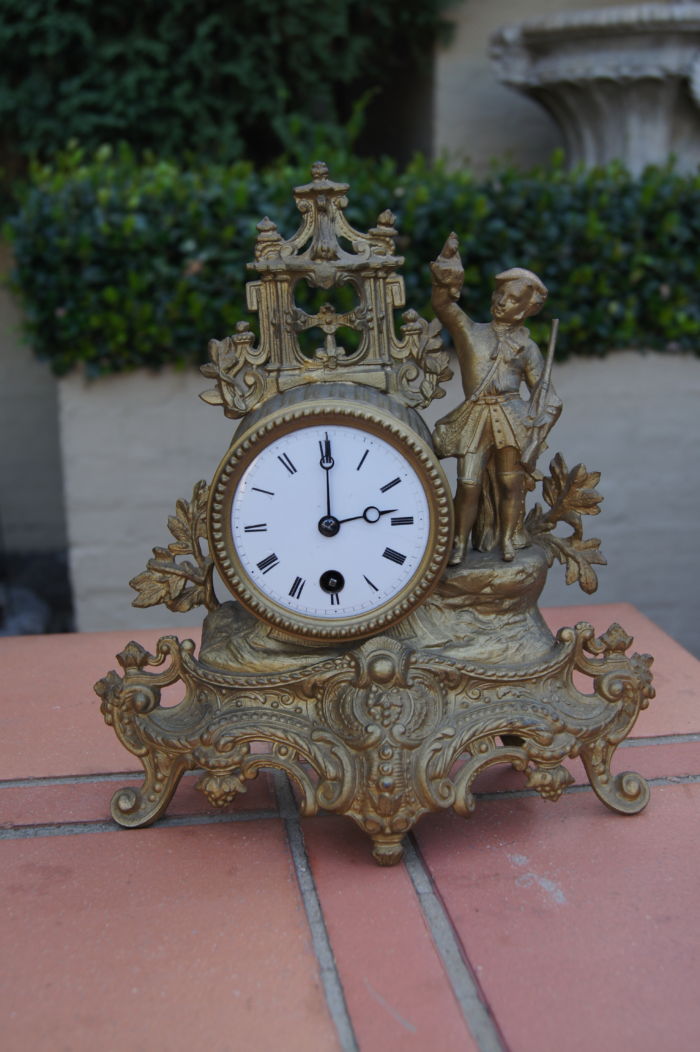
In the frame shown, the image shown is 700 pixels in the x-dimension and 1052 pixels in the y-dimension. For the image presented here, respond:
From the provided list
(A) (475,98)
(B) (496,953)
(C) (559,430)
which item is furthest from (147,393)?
(B) (496,953)

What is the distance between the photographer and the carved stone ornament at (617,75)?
3.31 meters

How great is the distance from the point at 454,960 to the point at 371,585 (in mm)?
504

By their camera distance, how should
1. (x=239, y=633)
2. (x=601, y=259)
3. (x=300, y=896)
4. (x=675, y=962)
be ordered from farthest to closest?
(x=601, y=259) → (x=239, y=633) → (x=300, y=896) → (x=675, y=962)

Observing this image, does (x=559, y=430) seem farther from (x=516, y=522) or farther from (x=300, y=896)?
(x=300, y=896)

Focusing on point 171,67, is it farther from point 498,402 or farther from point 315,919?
point 315,919

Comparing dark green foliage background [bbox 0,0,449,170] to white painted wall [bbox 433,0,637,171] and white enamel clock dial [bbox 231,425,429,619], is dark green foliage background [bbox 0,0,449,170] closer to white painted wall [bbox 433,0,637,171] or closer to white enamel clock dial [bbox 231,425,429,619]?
white painted wall [bbox 433,0,637,171]

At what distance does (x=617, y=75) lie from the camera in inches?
134

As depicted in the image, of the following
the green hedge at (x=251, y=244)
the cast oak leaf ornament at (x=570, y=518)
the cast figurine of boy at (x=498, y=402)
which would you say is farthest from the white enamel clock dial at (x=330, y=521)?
the green hedge at (x=251, y=244)

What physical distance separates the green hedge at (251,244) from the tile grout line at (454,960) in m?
1.94

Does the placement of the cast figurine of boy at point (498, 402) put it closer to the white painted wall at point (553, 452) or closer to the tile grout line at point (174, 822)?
the tile grout line at point (174, 822)

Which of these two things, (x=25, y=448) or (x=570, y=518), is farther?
(x=25, y=448)

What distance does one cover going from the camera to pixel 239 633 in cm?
159

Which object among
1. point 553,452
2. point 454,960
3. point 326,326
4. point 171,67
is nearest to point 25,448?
point 171,67

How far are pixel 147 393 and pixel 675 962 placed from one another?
2.34m
